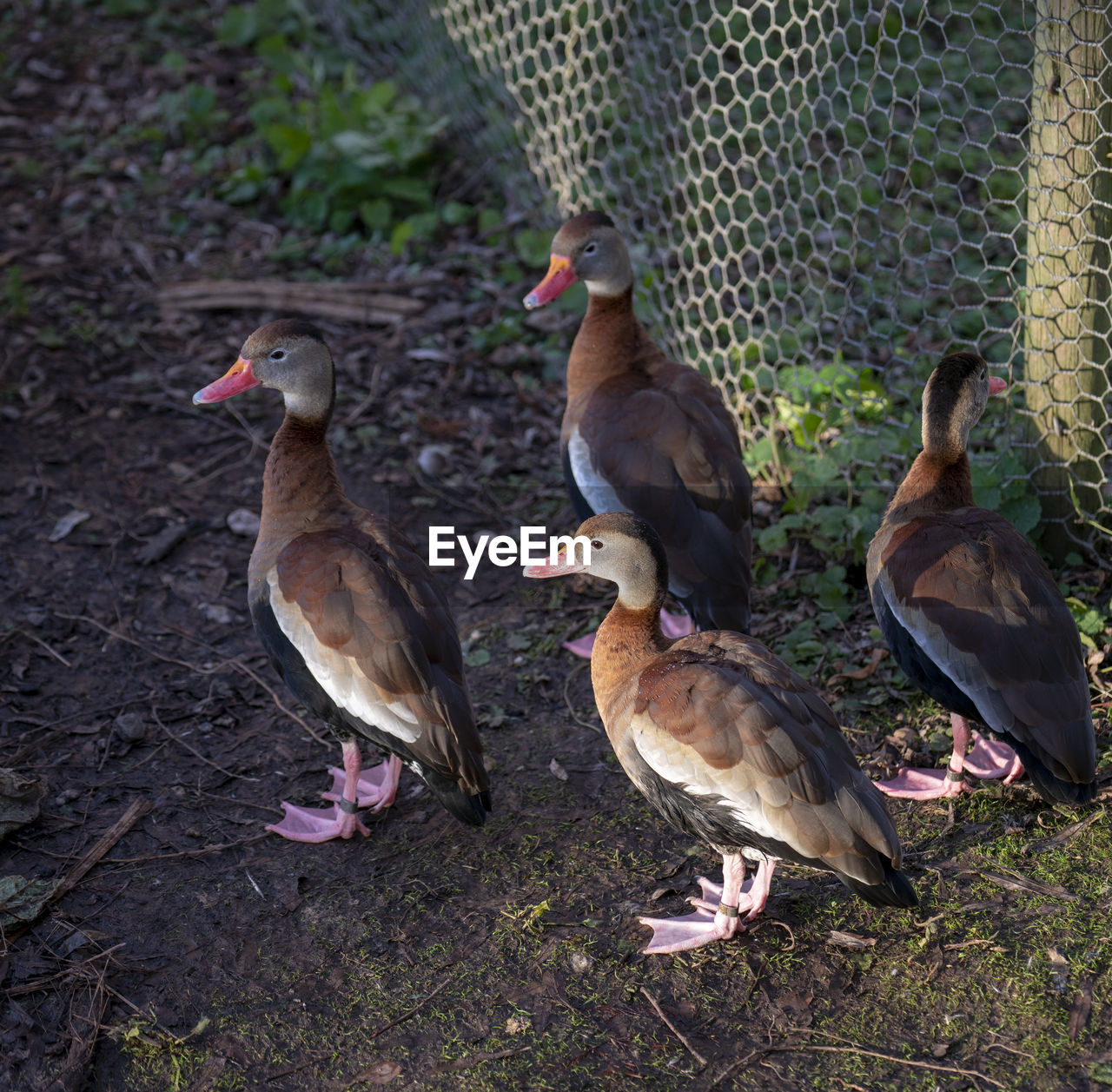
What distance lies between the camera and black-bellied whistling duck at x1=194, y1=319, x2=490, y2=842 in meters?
3.11

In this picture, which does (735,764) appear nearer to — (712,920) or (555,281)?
(712,920)

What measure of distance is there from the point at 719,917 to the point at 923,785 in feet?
2.66

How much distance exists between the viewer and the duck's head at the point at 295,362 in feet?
12.0

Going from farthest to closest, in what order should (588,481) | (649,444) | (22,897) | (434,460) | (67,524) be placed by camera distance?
(434,460), (67,524), (588,481), (649,444), (22,897)

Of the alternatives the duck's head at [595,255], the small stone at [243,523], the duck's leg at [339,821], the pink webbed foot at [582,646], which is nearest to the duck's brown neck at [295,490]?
the duck's leg at [339,821]

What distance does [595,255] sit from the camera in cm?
444

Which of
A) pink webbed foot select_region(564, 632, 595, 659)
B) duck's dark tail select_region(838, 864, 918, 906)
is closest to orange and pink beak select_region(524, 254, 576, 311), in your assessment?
pink webbed foot select_region(564, 632, 595, 659)

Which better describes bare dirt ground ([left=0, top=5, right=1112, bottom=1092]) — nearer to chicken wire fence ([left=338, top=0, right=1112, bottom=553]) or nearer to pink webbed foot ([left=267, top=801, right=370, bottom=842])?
pink webbed foot ([left=267, top=801, right=370, bottom=842])

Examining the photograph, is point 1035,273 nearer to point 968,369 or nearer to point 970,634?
point 968,369

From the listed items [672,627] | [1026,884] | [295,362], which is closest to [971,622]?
[1026,884]

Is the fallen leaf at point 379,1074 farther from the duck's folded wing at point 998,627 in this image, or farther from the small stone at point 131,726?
the duck's folded wing at point 998,627

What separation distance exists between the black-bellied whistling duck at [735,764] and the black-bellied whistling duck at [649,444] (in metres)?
0.71

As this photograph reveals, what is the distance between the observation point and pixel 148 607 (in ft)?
14.1

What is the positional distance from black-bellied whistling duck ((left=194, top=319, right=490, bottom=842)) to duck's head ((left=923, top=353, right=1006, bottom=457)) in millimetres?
1518
